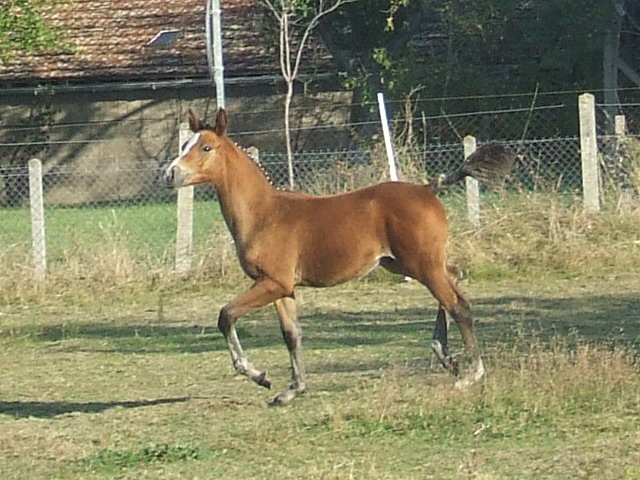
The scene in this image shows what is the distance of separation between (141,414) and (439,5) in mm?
23979

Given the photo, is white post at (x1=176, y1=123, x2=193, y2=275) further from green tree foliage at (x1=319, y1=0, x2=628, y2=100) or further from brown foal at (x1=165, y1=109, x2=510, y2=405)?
green tree foliage at (x1=319, y1=0, x2=628, y2=100)

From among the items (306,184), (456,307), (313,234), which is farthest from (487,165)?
(306,184)

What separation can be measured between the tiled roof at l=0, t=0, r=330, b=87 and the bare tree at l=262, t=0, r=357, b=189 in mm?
830

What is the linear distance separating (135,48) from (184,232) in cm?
1944

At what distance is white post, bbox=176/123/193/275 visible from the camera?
16.3 metres

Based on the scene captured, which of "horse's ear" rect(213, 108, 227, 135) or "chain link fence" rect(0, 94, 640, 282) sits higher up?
"horse's ear" rect(213, 108, 227, 135)

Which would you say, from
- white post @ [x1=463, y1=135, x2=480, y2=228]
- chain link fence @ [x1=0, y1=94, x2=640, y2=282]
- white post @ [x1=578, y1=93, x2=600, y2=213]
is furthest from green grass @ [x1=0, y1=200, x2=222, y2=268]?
white post @ [x1=578, y1=93, x2=600, y2=213]

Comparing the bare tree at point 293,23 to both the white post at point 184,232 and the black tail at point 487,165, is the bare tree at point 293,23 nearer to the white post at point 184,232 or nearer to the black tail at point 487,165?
the white post at point 184,232

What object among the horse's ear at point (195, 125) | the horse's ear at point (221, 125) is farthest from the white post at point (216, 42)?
the horse's ear at point (221, 125)

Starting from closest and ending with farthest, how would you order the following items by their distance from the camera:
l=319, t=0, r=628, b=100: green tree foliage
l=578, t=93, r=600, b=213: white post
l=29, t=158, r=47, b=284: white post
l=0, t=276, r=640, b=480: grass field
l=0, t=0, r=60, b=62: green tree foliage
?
l=0, t=276, r=640, b=480: grass field, l=29, t=158, r=47, b=284: white post, l=578, t=93, r=600, b=213: white post, l=0, t=0, r=60, b=62: green tree foliage, l=319, t=0, r=628, b=100: green tree foliage

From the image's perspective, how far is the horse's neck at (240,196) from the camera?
976 centimetres

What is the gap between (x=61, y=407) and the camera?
32.5 feet

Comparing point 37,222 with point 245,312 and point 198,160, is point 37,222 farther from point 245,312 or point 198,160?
point 245,312

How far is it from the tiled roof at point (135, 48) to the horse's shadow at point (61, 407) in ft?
77.2
